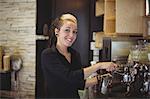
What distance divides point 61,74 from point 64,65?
4cm

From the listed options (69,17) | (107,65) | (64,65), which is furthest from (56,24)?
(107,65)

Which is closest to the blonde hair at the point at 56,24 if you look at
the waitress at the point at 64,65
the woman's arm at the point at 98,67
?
the waitress at the point at 64,65

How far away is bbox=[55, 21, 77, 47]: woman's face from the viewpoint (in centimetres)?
103

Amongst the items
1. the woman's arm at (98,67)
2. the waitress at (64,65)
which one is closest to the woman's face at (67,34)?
the waitress at (64,65)

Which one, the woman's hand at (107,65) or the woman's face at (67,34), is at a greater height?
the woman's face at (67,34)

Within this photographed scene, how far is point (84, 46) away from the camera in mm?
1039

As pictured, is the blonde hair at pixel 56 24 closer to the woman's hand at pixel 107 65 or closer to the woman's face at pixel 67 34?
the woman's face at pixel 67 34

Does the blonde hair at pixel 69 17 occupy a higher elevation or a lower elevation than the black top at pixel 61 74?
higher

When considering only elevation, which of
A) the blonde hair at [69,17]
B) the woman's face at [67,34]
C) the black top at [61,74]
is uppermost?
the blonde hair at [69,17]

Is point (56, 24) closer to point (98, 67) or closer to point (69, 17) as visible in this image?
point (69, 17)

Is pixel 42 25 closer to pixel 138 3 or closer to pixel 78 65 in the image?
pixel 78 65

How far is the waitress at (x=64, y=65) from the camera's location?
3.38 ft

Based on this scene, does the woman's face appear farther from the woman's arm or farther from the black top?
the woman's arm

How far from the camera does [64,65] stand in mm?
1036
